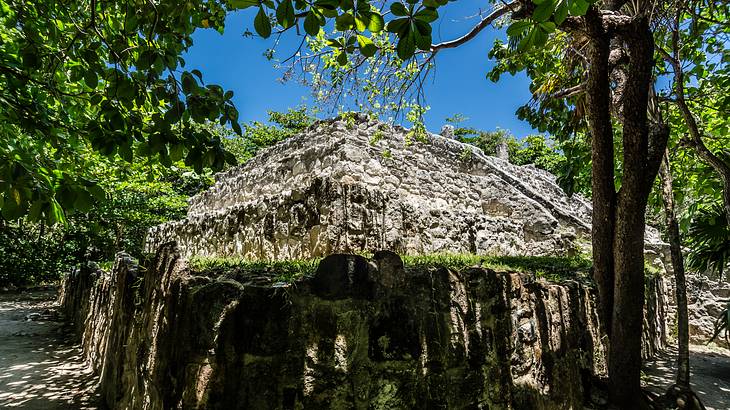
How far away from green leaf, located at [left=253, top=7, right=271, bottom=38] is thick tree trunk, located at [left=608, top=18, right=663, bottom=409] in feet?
10.7

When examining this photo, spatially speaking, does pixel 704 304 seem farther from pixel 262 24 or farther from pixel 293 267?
pixel 262 24

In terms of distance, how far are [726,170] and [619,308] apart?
2278 mm

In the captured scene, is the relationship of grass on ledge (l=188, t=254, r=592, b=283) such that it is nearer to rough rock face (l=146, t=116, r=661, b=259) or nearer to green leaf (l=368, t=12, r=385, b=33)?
rough rock face (l=146, t=116, r=661, b=259)

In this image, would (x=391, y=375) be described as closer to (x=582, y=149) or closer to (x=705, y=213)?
(x=582, y=149)

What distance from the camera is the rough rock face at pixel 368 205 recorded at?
6035 mm

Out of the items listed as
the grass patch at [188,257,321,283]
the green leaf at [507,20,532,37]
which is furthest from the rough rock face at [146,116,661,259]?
the green leaf at [507,20,532,37]

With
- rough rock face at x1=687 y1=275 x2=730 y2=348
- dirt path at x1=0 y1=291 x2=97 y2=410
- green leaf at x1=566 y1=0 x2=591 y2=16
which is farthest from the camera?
rough rock face at x1=687 y1=275 x2=730 y2=348

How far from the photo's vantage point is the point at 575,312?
3.54 metres

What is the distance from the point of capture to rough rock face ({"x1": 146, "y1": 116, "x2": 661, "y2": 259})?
6.04 metres

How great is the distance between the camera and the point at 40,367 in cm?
565

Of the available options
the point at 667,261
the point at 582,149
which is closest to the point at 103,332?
the point at 582,149

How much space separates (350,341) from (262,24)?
1.81 meters

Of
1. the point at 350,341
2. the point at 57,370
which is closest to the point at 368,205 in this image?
the point at 350,341

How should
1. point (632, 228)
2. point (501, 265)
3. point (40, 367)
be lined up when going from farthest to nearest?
1. point (40, 367)
2. point (501, 265)
3. point (632, 228)
